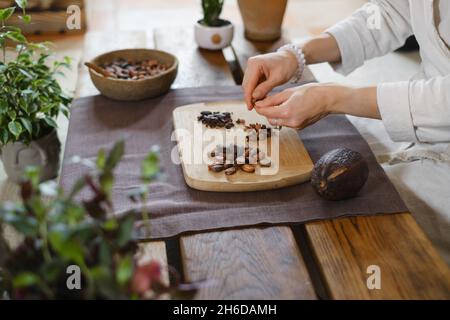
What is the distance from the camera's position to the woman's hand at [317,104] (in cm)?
130

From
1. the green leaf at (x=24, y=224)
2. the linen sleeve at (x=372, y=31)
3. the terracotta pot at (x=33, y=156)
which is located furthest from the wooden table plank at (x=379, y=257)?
the terracotta pot at (x=33, y=156)

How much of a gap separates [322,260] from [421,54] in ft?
2.55

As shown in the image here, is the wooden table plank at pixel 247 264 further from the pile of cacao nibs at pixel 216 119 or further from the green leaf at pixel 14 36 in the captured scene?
the green leaf at pixel 14 36

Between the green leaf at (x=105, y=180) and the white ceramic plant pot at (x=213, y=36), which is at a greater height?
the green leaf at (x=105, y=180)

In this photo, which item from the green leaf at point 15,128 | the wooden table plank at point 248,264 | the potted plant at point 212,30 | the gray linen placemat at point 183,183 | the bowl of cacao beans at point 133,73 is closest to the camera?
the wooden table plank at point 248,264

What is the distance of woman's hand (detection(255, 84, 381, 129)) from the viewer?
1.30 meters

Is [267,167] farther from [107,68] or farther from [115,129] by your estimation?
[107,68]

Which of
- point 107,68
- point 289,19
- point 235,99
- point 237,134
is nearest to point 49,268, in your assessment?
point 237,134

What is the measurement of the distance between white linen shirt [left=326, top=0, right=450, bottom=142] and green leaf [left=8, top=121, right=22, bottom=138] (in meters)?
1.03

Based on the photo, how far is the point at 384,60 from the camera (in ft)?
9.16

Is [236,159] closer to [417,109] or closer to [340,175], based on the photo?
[340,175]

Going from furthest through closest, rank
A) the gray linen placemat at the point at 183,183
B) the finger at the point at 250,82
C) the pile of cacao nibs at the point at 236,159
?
the finger at the point at 250,82 → the pile of cacao nibs at the point at 236,159 → the gray linen placemat at the point at 183,183

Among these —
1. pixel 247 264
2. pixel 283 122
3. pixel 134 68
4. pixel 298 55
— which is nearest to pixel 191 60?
pixel 134 68

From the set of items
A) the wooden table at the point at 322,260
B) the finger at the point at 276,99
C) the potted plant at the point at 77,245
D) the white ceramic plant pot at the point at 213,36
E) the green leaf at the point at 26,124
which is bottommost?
the green leaf at the point at 26,124
